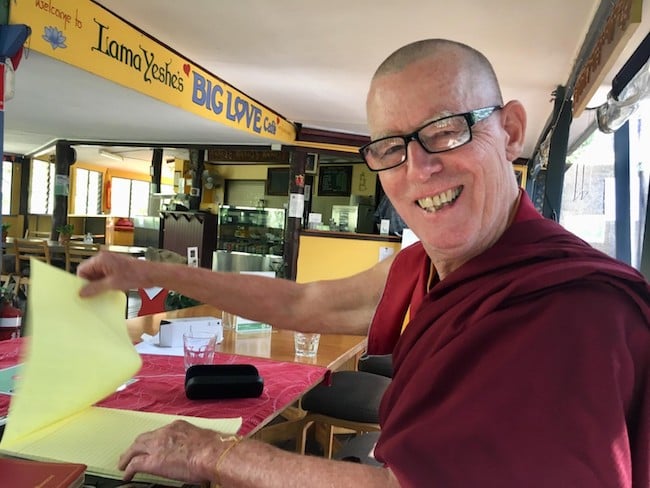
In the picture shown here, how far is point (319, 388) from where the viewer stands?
2381 mm

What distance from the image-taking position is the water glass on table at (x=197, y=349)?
1513mm

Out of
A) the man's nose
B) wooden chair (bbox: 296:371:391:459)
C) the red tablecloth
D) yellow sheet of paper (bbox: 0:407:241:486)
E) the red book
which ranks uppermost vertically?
the man's nose

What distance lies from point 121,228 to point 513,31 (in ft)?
37.8

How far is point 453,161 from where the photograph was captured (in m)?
0.89

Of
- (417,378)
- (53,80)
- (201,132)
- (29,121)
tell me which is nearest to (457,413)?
(417,378)

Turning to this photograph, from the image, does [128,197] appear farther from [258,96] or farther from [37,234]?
[258,96]

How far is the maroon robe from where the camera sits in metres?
0.60

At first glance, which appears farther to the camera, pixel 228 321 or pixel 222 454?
pixel 228 321

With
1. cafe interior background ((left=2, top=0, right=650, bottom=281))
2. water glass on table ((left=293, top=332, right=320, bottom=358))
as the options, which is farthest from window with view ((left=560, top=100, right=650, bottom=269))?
water glass on table ((left=293, top=332, right=320, bottom=358))

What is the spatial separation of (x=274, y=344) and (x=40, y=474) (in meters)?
1.27

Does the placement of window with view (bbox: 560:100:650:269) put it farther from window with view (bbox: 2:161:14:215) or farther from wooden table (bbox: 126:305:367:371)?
window with view (bbox: 2:161:14:215)

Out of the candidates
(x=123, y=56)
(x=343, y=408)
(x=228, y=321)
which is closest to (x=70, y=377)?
(x=228, y=321)

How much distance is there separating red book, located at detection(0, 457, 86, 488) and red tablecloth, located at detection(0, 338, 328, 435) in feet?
1.28

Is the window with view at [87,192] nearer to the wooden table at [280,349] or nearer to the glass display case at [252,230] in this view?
the glass display case at [252,230]
